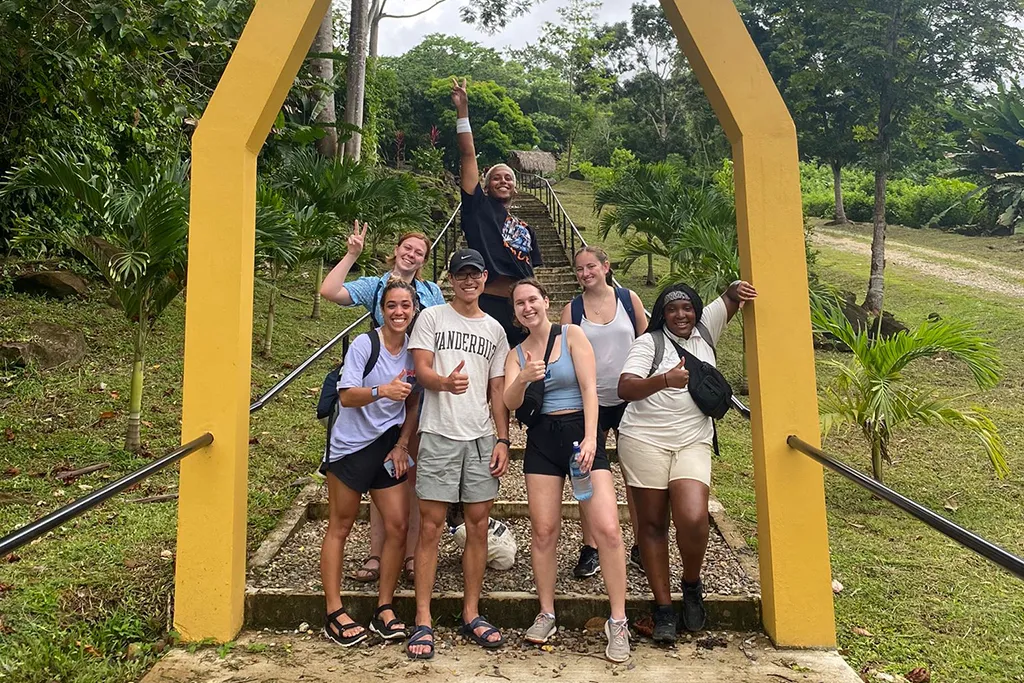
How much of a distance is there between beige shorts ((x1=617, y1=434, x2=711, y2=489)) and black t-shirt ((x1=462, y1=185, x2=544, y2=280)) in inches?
57.1

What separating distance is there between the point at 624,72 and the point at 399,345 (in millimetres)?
32159

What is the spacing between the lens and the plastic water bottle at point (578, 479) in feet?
11.3

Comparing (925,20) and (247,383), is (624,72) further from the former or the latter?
(247,383)

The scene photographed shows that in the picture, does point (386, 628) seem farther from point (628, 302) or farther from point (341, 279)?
point (628, 302)

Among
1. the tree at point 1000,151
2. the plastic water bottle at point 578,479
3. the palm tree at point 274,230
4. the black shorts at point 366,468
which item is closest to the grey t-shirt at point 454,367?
the black shorts at point 366,468

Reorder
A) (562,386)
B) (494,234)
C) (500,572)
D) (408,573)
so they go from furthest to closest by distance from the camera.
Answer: (494,234), (500,572), (408,573), (562,386)

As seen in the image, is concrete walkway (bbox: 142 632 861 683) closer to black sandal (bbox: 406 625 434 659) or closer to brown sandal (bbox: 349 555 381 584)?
black sandal (bbox: 406 625 434 659)

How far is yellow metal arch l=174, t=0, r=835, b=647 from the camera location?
3508 mm

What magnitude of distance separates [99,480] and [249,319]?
2.55 meters

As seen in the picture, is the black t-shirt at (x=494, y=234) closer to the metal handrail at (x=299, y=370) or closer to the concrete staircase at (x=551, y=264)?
the metal handrail at (x=299, y=370)

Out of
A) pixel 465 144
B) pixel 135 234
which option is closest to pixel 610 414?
pixel 465 144

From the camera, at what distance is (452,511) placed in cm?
458

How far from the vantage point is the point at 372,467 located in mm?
3486

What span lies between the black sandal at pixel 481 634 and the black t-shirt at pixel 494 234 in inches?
76.8
